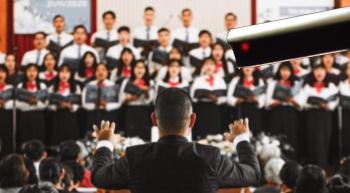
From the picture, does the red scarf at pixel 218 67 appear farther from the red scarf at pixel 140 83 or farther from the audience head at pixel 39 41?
the audience head at pixel 39 41

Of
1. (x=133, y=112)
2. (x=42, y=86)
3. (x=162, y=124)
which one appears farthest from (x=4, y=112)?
(x=162, y=124)

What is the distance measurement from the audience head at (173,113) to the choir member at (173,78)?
256 inches

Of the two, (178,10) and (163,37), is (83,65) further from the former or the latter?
(178,10)

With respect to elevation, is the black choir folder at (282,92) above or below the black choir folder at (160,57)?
below

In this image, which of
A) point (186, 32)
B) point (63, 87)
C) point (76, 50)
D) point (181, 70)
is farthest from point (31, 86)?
point (186, 32)

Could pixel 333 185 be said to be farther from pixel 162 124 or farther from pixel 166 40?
pixel 166 40

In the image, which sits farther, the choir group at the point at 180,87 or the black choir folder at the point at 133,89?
the choir group at the point at 180,87

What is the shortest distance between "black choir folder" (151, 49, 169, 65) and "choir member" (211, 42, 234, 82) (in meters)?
0.65

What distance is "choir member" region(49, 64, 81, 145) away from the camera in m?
8.55

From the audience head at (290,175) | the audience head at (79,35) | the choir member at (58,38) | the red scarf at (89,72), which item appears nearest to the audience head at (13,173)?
the audience head at (290,175)

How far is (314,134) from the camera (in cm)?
865

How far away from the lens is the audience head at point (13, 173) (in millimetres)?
3559

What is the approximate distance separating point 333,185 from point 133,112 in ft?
18.7

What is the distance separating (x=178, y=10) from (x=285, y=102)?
3.20m
